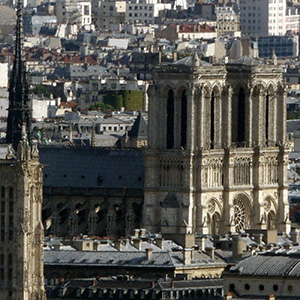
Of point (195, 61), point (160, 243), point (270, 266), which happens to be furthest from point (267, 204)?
point (270, 266)

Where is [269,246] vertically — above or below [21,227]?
below

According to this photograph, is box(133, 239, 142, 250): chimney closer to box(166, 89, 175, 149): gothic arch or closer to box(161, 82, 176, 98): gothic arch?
box(166, 89, 175, 149): gothic arch

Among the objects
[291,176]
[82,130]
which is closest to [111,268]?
[291,176]

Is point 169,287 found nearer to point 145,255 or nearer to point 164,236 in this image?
point 145,255

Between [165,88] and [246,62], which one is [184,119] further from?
[246,62]

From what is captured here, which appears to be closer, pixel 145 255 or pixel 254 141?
pixel 145 255

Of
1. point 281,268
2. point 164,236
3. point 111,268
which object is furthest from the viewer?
point 164,236

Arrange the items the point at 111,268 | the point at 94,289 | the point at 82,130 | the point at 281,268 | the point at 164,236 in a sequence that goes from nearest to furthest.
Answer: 1. the point at 281,268
2. the point at 94,289
3. the point at 111,268
4. the point at 164,236
5. the point at 82,130

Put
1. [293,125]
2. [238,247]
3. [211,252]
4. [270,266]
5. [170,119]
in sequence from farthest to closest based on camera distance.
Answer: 1. [293,125]
2. [170,119]
3. [211,252]
4. [238,247]
5. [270,266]
